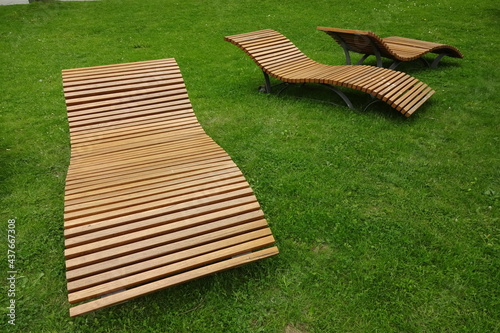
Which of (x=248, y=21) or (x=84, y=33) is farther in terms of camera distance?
(x=248, y=21)

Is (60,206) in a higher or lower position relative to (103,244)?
lower

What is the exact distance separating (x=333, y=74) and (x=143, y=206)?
3.93 meters

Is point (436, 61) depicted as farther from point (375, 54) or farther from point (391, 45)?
point (375, 54)

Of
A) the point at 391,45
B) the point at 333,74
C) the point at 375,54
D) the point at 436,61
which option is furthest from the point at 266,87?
the point at 436,61

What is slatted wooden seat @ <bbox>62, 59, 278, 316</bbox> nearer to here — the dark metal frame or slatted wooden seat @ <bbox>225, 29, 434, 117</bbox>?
slatted wooden seat @ <bbox>225, 29, 434, 117</bbox>

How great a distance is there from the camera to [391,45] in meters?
7.57

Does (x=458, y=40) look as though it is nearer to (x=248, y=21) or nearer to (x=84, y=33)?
(x=248, y=21)

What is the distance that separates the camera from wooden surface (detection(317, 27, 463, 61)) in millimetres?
6145

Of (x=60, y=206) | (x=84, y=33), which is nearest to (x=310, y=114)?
(x=60, y=206)

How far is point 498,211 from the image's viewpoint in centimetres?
362

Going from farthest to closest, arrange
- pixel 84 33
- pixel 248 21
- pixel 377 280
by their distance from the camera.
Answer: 1. pixel 248 21
2. pixel 84 33
3. pixel 377 280

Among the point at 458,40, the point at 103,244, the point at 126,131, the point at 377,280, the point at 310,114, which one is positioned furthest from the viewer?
the point at 458,40

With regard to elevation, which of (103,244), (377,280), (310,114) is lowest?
(310,114)

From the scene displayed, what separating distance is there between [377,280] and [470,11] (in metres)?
11.1
